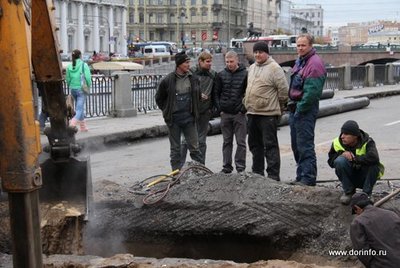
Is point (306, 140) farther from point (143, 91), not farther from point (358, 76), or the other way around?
point (358, 76)

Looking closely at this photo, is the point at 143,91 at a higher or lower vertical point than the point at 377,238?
higher

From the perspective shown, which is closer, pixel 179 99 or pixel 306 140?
pixel 306 140

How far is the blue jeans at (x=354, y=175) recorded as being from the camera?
245 inches

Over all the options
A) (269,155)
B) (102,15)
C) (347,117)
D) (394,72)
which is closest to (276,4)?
(102,15)

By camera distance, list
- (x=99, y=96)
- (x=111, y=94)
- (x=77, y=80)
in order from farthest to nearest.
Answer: (x=111, y=94)
(x=99, y=96)
(x=77, y=80)

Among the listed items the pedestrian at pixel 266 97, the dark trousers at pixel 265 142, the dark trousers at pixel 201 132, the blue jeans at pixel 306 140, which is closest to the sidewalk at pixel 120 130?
the dark trousers at pixel 201 132

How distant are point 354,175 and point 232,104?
257cm

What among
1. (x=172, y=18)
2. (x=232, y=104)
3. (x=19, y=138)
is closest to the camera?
(x=19, y=138)

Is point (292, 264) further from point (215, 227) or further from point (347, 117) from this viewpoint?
point (347, 117)

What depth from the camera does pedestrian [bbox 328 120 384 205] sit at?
614 cm

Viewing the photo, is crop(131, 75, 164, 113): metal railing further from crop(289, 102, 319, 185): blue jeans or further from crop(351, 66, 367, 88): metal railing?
crop(351, 66, 367, 88): metal railing

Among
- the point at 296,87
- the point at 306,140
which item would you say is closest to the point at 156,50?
the point at 296,87

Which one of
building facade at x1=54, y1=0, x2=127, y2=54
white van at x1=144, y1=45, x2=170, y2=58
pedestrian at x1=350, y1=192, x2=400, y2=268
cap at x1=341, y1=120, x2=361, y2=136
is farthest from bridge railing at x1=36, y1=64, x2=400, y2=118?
building facade at x1=54, y1=0, x2=127, y2=54

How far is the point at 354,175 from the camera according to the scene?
6.37 m
